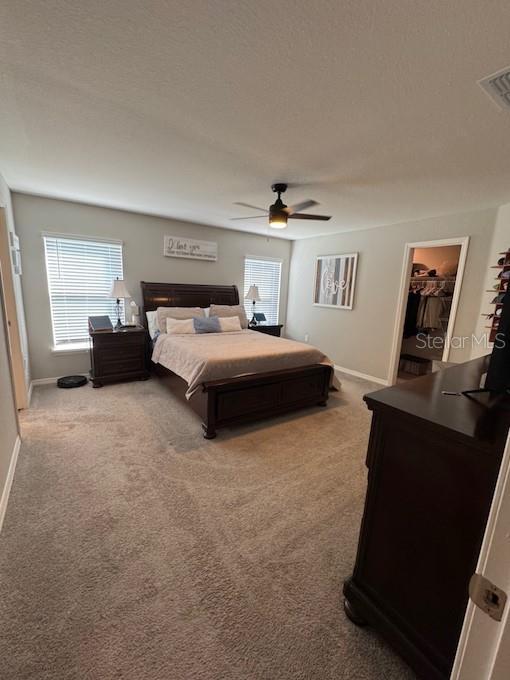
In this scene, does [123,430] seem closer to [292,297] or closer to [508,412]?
[508,412]

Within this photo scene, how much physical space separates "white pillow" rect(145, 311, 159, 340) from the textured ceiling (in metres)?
1.91

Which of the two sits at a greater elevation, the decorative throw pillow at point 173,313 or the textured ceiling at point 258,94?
the textured ceiling at point 258,94

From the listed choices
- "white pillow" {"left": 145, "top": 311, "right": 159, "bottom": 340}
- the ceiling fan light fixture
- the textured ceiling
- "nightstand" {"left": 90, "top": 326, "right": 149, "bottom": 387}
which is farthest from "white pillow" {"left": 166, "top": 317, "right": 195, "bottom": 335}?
the ceiling fan light fixture

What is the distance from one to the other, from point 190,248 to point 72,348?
2.40 m

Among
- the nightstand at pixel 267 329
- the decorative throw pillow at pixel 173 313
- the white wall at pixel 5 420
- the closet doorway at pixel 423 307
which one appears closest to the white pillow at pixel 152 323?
the decorative throw pillow at pixel 173 313

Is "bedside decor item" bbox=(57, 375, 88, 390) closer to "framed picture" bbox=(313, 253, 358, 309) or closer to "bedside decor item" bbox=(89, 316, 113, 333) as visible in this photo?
"bedside decor item" bbox=(89, 316, 113, 333)

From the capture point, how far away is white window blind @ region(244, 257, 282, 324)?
5.80 metres

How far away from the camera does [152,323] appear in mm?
4398

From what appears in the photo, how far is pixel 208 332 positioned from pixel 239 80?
10.4ft

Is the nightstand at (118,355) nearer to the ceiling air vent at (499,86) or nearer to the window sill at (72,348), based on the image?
the window sill at (72,348)

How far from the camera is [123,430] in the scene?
290 cm

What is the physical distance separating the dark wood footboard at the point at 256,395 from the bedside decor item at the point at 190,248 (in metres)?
2.17

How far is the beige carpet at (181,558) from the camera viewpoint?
1181mm

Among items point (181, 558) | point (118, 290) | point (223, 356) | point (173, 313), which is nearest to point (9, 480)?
point (181, 558)
